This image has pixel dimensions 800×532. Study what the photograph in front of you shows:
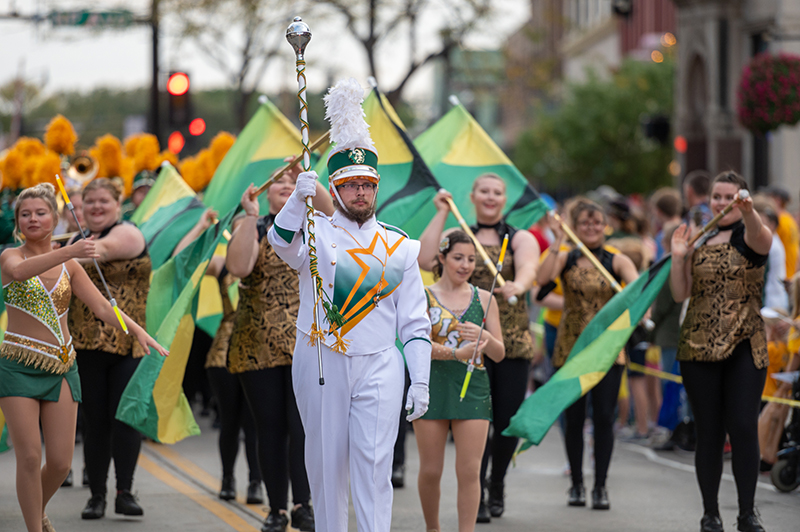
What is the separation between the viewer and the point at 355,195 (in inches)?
198

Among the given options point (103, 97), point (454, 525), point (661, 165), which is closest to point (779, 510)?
point (454, 525)

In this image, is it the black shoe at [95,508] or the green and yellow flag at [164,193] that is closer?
the black shoe at [95,508]

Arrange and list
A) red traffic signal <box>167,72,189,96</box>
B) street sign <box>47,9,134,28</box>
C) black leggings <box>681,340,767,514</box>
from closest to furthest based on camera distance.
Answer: black leggings <box>681,340,767,514</box>, red traffic signal <box>167,72,189,96</box>, street sign <box>47,9,134,28</box>

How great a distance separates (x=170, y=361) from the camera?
6887 millimetres

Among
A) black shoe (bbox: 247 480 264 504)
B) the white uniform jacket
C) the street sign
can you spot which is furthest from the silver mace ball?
the street sign

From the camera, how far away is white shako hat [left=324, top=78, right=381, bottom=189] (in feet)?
16.4

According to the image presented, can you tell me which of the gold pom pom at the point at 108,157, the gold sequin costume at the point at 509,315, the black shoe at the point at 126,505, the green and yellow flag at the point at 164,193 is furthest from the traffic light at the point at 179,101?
the black shoe at the point at 126,505

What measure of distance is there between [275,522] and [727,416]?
279cm

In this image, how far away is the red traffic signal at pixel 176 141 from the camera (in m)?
20.5

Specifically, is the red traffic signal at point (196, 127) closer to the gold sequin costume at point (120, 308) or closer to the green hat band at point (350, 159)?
the gold sequin costume at point (120, 308)

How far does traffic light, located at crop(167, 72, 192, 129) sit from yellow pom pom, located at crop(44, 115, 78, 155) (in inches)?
368

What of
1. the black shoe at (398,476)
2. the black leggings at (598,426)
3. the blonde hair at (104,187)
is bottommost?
the black shoe at (398,476)

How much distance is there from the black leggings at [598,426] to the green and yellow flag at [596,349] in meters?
0.28

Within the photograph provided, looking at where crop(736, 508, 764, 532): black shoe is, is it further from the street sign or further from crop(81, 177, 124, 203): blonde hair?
the street sign
